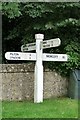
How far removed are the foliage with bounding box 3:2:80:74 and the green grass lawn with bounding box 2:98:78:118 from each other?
4.76 ft

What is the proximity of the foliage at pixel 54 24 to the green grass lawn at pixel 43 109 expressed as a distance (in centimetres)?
145

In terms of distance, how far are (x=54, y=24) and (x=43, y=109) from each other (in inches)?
120

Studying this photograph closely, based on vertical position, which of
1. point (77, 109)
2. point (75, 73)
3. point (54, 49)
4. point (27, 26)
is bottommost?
point (77, 109)

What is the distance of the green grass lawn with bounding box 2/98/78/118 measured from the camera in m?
7.32

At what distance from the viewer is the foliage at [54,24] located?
10.1 metres

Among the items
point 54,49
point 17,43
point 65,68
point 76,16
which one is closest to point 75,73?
point 65,68

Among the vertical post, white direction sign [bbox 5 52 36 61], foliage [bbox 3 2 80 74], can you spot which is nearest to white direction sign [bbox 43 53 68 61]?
the vertical post

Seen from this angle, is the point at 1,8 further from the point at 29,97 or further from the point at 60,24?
the point at 29,97

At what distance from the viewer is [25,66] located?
31.5 feet

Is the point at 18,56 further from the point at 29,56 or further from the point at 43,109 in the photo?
the point at 43,109

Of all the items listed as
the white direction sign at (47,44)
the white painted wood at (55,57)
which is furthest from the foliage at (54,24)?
the white direction sign at (47,44)

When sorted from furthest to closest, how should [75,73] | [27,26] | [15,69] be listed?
[27,26]
[75,73]
[15,69]

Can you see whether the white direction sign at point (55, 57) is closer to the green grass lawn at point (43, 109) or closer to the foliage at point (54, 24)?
the foliage at point (54, 24)

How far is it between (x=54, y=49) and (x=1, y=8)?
6.64 ft
